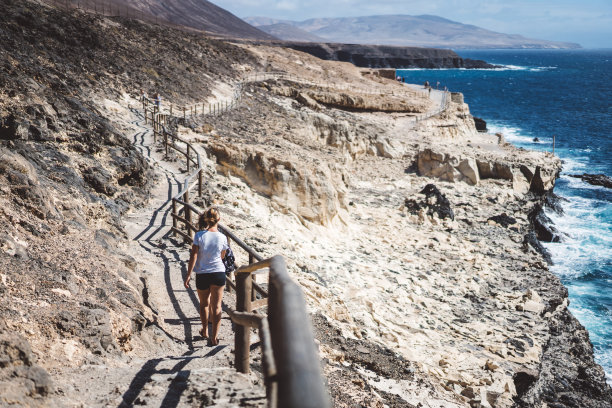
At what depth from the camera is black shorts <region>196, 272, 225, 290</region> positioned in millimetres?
5562

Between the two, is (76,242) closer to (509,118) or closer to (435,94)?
(435,94)

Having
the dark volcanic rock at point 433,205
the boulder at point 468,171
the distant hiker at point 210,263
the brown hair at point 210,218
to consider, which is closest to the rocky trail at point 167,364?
the distant hiker at point 210,263

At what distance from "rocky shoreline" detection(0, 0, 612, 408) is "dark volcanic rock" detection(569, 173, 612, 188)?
5915 millimetres

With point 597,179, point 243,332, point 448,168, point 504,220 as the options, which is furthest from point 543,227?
point 243,332

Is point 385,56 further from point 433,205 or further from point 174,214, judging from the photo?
point 174,214

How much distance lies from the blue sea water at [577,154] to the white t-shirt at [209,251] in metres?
11.4

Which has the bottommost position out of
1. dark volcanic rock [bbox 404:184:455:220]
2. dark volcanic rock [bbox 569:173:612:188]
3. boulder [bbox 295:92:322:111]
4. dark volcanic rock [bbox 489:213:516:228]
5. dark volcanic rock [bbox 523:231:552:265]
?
dark volcanic rock [bbox 523:231:552:265]

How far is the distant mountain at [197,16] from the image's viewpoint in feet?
508

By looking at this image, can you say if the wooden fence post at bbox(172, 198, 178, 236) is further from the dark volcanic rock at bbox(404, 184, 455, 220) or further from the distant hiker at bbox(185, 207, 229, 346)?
the dark volcanic rock at bbox(404, 184, 455, 220)

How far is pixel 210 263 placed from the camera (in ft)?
18.1

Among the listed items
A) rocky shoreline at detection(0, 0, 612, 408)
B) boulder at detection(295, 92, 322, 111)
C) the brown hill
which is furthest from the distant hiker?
the brown hill

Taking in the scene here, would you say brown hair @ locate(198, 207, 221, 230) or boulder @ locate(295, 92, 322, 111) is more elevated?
boulder @ locate(295, 92, 322, 111)

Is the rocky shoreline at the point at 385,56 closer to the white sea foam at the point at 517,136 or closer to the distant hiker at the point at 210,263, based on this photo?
the white sea foam at the point at 517,136

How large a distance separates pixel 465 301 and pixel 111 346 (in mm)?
10804
